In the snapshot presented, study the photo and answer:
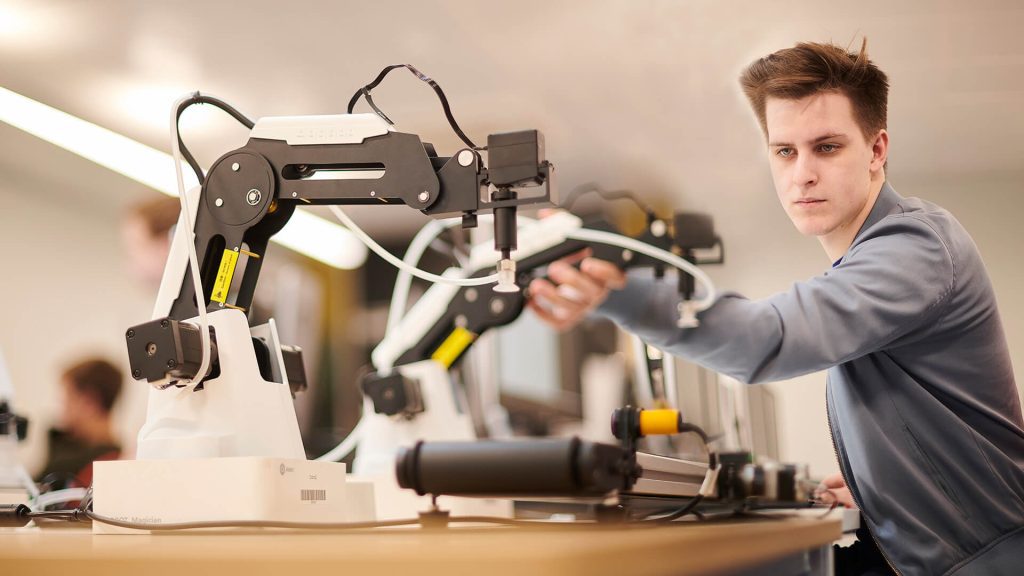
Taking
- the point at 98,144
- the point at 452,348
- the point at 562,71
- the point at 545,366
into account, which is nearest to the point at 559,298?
the point at 452,348

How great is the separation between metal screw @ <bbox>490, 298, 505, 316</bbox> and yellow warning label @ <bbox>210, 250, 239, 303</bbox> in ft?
3.14

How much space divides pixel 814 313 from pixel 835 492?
0.66 meters

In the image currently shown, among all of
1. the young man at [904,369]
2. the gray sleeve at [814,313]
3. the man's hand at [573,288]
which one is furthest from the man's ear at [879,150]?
the man's hand at [573,288]

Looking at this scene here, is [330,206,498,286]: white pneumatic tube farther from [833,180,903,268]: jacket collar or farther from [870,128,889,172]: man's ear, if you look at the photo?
[870,128,889,172]: man's ear

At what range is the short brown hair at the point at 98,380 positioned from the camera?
3.14 m

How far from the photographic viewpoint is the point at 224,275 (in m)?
1.03

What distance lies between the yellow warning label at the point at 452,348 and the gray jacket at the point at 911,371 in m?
0.95

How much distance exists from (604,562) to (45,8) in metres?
2.98

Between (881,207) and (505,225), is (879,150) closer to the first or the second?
(881,207)

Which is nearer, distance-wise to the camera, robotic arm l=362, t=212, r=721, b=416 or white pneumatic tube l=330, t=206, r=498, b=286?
white pneumatic tube l=330, t=206, r=498, b=286

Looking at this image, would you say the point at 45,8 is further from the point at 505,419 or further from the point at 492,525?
the point at 505,419

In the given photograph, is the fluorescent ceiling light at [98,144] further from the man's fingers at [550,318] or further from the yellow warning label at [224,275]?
the man's fingers at [550,318]

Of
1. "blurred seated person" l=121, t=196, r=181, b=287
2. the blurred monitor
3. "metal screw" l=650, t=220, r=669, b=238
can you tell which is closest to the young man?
"metal screw" l=650, t=220, r=669, b=238

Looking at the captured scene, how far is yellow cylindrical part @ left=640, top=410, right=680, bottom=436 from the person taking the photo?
96cm
